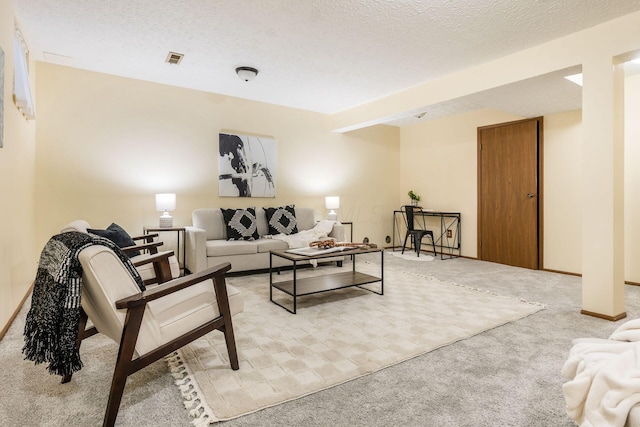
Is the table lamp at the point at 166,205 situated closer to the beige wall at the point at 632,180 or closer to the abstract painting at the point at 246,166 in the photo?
the abstract painting at the point at 246,166

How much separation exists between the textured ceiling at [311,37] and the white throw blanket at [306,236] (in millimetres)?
2033

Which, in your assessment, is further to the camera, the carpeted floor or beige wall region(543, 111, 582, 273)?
beige wall region(543, 111, 582, 273)

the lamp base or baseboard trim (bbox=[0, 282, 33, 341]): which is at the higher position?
the lamp base

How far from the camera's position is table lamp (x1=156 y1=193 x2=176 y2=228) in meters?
4.29

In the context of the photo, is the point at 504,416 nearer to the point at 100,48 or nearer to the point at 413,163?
the point at 100,48

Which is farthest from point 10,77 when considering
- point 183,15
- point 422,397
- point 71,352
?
point 422,397

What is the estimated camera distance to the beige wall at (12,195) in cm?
240

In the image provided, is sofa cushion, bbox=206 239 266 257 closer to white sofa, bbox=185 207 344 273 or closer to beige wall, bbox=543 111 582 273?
white sofa, bbox=185 207 344 273

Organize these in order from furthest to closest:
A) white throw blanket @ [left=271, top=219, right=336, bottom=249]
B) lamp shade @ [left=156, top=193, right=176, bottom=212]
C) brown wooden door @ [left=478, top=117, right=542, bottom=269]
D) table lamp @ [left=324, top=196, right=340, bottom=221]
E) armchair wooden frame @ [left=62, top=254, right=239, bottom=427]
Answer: table lamp @ [left=324, top=196, right=340, bottom=221], brown wooden door @ [left=478, top=117, right=542, bottom=269], white throw blanket @ [left=271, top=219, right=336, bottom=249], lamp shade @ [left=156, top=193, right=176, bottom=212], armchair wooden frame @ [left=62, top=254, right=239, bottom=427]

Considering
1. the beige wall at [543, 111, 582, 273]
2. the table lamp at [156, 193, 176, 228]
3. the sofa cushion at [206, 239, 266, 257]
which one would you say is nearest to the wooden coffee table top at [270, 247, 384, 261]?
the sofa cushion at [206, 239, 266, 257]

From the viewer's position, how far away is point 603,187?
2.82m

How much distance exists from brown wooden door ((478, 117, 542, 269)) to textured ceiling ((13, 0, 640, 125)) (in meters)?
0.70

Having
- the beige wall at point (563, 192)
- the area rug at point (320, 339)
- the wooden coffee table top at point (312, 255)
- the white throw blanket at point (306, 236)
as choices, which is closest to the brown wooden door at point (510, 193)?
the beige wall at point (563, 192)

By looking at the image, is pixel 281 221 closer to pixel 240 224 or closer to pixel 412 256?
pixel 240 224
